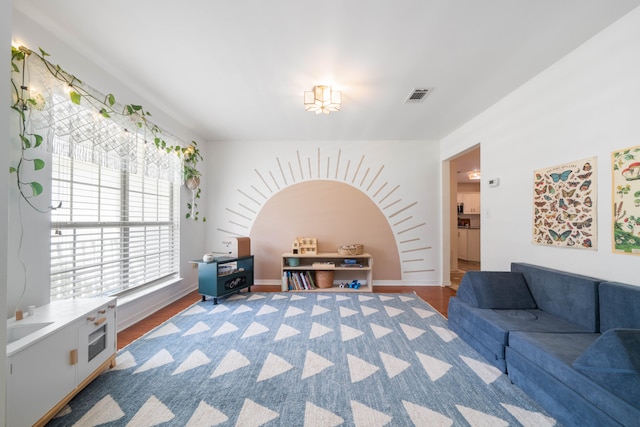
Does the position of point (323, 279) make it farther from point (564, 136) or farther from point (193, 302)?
point (564, 136)

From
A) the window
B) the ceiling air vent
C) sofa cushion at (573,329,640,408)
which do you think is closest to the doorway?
the ceiling air vent

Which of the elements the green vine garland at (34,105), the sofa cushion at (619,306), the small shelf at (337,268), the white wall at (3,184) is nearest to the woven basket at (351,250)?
the small shelf at (337,268)

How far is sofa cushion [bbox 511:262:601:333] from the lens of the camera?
185cm

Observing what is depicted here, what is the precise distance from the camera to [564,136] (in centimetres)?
226

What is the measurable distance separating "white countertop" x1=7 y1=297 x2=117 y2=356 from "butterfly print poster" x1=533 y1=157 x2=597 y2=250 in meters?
3.89

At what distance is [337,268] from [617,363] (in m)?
3.18

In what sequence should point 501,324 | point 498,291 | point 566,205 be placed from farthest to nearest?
1. point 498,291
2. point 566,205
3. point 501,324

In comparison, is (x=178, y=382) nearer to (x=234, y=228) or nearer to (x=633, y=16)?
(x=234, y=228)

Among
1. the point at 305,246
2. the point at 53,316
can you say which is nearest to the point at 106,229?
the point at 53,316

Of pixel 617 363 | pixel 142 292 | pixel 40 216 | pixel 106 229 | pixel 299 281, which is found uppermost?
pixel 40 216

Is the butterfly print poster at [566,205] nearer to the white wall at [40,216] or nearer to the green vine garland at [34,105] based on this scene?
the white wall at [40,216]

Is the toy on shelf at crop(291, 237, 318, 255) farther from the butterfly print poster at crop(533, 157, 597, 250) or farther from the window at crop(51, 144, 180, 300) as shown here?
the butterfly print poster at crop(533, 157, 597, 250)

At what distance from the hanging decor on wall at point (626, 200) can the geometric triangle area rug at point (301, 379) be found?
132 cm

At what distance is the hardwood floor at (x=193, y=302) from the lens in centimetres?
261
